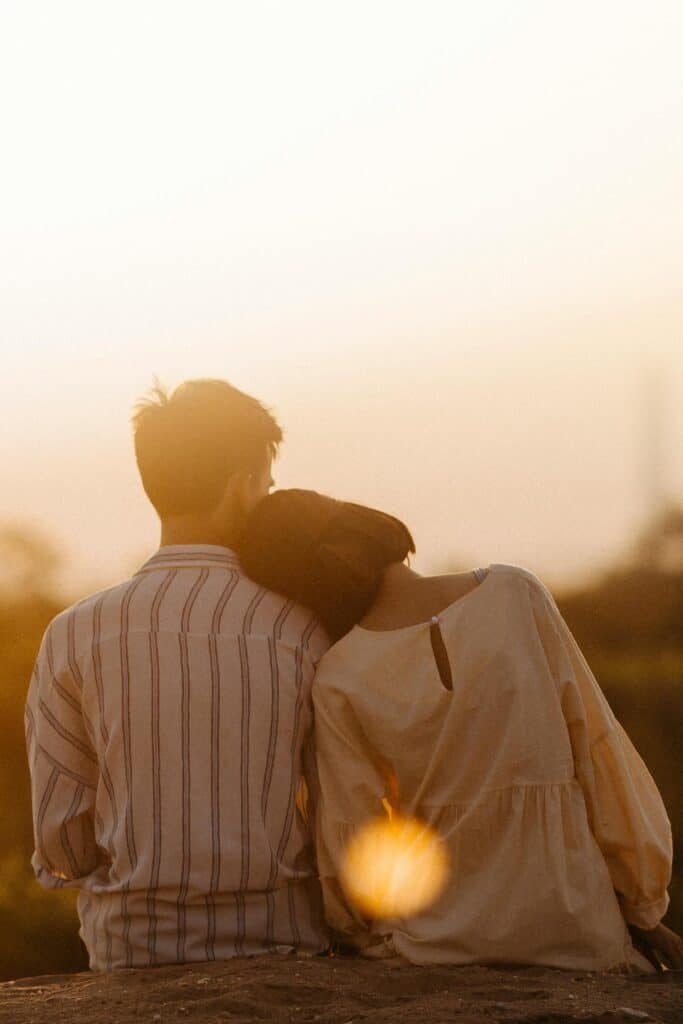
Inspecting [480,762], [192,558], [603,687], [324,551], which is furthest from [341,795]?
[603,687]

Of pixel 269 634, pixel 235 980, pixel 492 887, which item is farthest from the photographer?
pixel 269 634

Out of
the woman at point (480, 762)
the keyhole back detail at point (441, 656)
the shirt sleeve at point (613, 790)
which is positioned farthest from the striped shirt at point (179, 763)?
the shirt sleeve at point (613, 790)

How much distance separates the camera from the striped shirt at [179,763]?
12.2 ft

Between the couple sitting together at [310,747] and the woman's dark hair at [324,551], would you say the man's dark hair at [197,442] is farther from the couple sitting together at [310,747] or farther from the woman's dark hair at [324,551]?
the woman's dark hair at [324,551]

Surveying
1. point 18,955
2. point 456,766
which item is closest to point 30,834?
point 18,955

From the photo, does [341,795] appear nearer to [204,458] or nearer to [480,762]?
[480,762]

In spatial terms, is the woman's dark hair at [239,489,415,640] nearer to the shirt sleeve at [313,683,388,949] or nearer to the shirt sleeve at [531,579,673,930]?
the shirt sleeve at [313,683,388,949]

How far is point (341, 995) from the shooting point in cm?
311

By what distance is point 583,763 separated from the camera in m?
3.68

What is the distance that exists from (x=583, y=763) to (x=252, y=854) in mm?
881

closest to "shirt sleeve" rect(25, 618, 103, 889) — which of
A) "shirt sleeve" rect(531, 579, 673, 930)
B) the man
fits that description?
the man

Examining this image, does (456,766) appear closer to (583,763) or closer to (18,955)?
(583,763)

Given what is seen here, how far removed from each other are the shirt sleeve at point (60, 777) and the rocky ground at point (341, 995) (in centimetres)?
37

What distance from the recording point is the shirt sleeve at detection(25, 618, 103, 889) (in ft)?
12.8
